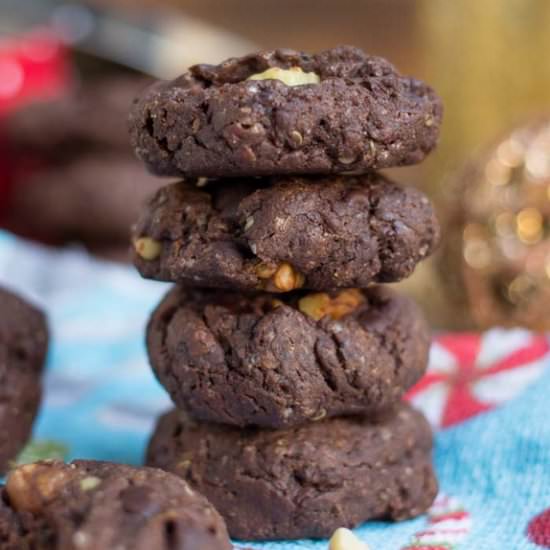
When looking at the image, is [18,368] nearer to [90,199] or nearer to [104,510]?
[104,510]

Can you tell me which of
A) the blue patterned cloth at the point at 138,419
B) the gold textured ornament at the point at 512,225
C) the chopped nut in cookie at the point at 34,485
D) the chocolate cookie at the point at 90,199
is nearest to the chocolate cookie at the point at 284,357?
the blue patterned cloth at the point at 138,419

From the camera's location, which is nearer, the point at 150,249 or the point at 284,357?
the point at 284,357

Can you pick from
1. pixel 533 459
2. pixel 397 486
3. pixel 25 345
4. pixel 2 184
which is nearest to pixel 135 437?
pixel 25 345

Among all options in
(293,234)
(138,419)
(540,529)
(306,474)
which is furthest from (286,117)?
(138,419)

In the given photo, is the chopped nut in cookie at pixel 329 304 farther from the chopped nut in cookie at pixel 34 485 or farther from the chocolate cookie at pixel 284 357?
the chopped nut in cookie at pixel 34 485

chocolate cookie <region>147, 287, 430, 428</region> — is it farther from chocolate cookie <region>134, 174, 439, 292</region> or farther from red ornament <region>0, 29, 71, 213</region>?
red ornament <region>0, 29, 71, 213</region>

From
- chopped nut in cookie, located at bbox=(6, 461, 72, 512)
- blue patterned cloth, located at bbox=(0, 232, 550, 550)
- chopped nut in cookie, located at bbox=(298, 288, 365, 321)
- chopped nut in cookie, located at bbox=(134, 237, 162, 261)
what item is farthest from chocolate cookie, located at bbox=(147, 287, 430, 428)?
chopped nut in cookie, located at bbox=(6, 461, 72, 512)
